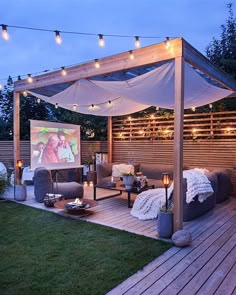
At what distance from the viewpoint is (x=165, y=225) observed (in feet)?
11.7

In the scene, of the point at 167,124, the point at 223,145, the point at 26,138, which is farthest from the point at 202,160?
the point at 26,138

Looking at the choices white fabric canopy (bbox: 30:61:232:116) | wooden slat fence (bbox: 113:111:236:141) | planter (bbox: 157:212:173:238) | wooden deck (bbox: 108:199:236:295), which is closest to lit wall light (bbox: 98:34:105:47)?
white fabric canopy (bbox: 30:61:232:116)

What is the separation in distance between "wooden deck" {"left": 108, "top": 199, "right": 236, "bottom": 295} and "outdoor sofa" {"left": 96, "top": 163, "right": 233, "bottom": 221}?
566 mm

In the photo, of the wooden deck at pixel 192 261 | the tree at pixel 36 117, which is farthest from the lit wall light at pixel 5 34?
the tree at pixel 36 117

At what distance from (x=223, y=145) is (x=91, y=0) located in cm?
438

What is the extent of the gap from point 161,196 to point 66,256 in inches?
84.6

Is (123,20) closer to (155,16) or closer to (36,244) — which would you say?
(155,16)

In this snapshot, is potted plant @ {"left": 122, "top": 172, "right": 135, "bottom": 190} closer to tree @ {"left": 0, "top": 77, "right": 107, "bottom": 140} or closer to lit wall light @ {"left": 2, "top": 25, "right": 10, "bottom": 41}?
lit wall light @ {"left": 2, "top": 25, "right": 10, "bottom": 41}

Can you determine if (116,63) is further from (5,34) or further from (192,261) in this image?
(192,261)

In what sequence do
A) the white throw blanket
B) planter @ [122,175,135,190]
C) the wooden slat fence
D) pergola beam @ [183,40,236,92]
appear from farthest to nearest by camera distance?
1. the wooden slat fence
2. planter @ [122,175,135,190]
3. the white throw blanket
4. pergola beam @ [183,40,236,92]

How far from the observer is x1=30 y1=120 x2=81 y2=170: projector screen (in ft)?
22.3

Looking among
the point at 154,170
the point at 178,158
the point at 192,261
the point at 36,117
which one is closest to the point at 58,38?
the point at 178,158

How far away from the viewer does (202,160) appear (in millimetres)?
6789

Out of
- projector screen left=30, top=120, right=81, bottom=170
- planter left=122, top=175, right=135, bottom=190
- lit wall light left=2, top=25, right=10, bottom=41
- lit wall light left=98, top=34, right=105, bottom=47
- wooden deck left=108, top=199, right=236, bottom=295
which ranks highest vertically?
lit wall light left=98, top=34, right=105, bottom=47
